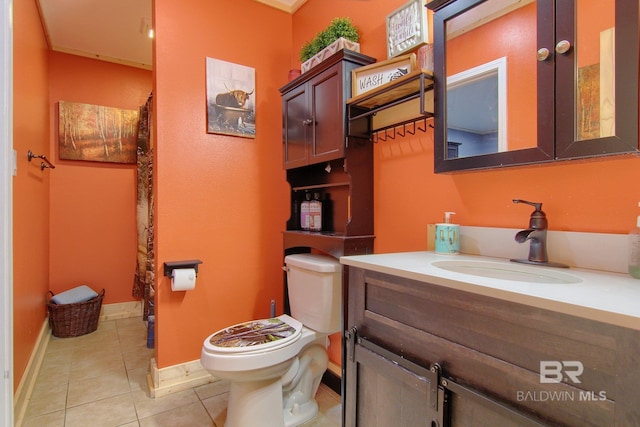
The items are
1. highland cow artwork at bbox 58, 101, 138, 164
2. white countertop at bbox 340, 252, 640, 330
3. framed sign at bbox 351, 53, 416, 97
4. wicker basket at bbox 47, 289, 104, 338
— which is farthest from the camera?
highland cow artwork at bbox 58, 101, 138, 164

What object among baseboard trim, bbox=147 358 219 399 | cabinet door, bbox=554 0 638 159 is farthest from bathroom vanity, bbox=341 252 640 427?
baseboard trim, bbox=147 358 219 399

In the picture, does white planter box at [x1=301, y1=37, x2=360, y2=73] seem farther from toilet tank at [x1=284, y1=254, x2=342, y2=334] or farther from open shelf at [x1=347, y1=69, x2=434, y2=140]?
toilet tank at [x1=284, y1=254, x2=342, y2=334]

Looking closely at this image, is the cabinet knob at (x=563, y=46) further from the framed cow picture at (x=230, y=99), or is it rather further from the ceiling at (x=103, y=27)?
the ceiling at (x=103, y=27)

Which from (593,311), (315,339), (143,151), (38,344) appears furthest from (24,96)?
(593,311)

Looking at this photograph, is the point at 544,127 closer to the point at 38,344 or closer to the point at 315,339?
the point at 315,339

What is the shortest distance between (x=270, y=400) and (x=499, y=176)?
140 cm

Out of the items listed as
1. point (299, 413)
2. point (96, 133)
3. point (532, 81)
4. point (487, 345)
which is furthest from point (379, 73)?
point (96, 133)

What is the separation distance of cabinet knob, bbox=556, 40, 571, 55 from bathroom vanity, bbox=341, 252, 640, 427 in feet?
2.08

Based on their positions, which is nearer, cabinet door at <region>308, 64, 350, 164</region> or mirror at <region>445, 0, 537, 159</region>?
mirror at <region>445, 0, 537, 159</region>

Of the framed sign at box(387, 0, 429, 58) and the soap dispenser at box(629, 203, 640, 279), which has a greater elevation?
the framed sign at box(387, 0, 429, 58)

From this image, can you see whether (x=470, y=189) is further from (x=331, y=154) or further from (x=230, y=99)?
(x=230, y=99)

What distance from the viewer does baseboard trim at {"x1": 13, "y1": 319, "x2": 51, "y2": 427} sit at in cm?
167

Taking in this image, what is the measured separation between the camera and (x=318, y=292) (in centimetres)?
167

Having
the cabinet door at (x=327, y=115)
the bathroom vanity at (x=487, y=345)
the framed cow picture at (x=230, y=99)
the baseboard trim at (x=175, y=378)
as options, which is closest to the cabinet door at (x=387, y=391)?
the bathroom vanity at (x=487, y=345)
